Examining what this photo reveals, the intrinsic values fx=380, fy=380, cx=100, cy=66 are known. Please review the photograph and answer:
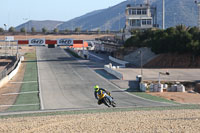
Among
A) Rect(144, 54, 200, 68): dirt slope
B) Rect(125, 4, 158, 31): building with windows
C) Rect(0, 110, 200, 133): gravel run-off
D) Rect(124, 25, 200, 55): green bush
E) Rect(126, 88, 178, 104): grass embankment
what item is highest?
Rect(125, 4, 158, 31): building with windows

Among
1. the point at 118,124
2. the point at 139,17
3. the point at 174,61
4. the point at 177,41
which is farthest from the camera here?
the point at 139,17

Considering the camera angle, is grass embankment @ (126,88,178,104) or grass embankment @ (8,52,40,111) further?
grass embankment @ (126,88,178,104)

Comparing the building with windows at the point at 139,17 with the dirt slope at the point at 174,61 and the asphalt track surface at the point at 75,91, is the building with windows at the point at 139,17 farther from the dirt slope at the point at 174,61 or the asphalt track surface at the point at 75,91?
the asphalt track surface at the point at 75,91

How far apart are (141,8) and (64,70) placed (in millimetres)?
43005

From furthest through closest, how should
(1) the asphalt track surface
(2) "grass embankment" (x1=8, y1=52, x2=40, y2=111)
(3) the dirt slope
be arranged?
(3) the dirt slope
(1) the asphalt track surface
(2) "grass embankment" (x1=8, y1=52, x2=40, y2=111)

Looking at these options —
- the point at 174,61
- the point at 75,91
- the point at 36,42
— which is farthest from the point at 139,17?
the point at 75,91

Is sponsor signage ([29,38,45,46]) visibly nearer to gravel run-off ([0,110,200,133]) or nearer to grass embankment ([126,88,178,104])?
grass embankment ([126,88,178,104])

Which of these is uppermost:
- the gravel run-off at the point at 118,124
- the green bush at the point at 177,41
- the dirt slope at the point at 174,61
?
the green bush at the point at 177,41

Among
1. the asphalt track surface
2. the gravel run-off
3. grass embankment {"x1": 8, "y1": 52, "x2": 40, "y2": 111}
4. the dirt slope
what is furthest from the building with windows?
the gravel run-off

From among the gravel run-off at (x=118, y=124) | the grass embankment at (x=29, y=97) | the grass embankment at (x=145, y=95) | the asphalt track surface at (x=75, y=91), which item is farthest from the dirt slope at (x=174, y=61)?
the gravel run-off at (x=118, y=124)

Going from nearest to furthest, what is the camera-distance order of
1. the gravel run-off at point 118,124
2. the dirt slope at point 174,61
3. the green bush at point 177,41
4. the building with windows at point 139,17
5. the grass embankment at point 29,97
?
the gravel run-off at point 118,124, the grass embankment at point 29,97, the dirt slope at point 174,61, the green bush at point 177,41, the building with windows at point 139,17

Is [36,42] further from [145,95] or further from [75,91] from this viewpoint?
[145,95]

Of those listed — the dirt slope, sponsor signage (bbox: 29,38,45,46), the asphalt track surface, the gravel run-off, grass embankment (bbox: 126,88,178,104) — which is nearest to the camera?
the gravel run-off

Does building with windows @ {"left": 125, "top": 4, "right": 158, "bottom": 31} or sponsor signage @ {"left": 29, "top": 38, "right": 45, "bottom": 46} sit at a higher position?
building with windows @ {"left": 125, "top": 4, "right": 158, "bottom": 31}
